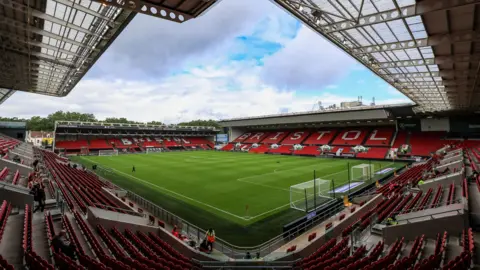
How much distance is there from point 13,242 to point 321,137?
181 ft

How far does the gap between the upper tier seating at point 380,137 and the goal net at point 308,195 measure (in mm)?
30133

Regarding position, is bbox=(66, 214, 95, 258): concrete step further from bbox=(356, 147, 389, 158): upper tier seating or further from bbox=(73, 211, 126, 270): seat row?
bbox=(356, 147, 389, 158): upper tier seating

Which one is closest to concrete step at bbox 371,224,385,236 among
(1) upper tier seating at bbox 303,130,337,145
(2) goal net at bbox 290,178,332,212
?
(2) goal net at bbox 290,178,332,212

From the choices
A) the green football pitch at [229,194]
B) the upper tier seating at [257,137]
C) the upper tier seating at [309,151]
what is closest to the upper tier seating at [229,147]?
the upper tier seating at [257,137]

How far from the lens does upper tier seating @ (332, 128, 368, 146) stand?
51.1 metres

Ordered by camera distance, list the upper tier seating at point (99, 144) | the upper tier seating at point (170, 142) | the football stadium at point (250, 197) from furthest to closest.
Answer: the upper tier seating at point (170, 142) < the upper tier seating at point (99, 144) < the football stadium at point (250, 197)

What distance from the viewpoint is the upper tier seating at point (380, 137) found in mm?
47406

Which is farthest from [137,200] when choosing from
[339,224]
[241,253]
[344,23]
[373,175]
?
[373,175]

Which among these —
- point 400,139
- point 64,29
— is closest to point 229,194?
point 64,29

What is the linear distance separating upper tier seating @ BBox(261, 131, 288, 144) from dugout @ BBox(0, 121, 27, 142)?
52013mm

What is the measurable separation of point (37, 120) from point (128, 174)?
90545 mm

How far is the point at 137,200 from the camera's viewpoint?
1955cm

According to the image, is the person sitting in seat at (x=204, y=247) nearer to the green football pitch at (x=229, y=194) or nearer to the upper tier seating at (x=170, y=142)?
the green football pitch at (x=229, y=194)

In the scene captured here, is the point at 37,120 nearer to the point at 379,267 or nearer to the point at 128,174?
the point at 128,174
